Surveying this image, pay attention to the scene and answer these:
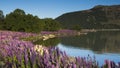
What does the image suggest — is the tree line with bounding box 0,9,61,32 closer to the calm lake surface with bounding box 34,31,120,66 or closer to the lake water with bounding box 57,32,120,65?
the calm lake surface with bounding box 34,31,120,66

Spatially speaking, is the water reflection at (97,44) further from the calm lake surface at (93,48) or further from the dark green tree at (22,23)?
the dark green tree at (22,23)

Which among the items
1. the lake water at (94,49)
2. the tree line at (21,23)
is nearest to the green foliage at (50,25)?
the tree line at (21,23)

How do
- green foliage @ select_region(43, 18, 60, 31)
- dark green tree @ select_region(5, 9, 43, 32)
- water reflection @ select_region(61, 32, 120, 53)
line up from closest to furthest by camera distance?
water reflection @ select_region(61, 32, 120, 53), dark green tree @ select_region(5, 9, 43, 32), green foliage @ select_region(43, 18, 60, 31)

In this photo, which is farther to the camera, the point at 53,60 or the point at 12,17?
the point at 12,17

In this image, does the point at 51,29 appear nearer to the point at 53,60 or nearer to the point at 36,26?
the point at 36,26

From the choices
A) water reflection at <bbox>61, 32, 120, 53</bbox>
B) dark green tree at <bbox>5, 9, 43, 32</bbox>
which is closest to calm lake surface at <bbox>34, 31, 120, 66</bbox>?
water reflection at <bbox>61, 32, 120, 53</bbox>

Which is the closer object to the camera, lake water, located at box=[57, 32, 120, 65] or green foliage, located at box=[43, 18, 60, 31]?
lake water, located at box=[57, 32, 120, 65]

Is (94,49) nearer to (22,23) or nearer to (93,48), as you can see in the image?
(93,48)

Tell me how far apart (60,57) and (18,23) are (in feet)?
185

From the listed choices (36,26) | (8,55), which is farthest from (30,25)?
(8,55)

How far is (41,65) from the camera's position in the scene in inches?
320

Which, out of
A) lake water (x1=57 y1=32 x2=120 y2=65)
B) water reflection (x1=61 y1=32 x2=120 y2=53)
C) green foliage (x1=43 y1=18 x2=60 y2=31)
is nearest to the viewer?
lake water (x1=57 y1=32 x2=120 y2=65)

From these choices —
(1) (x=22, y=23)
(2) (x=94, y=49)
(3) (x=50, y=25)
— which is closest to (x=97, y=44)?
(2) (x=94, y=49)

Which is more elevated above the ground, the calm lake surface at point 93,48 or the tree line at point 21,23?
the tree line at point 21,23
